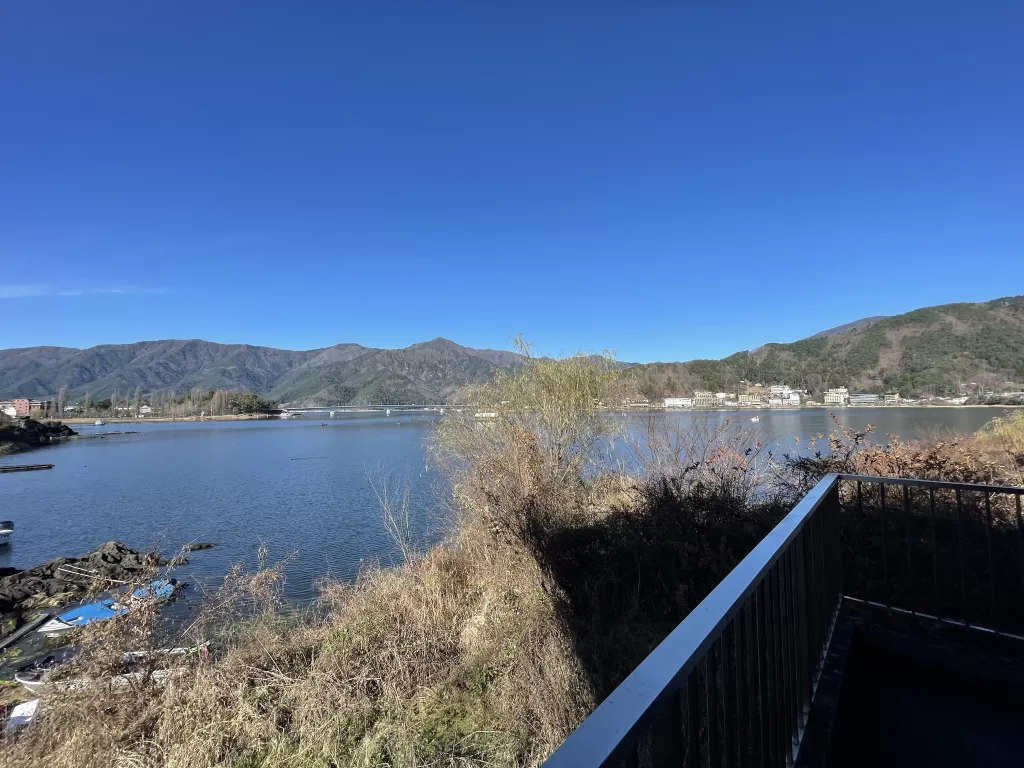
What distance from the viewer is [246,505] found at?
27.1m

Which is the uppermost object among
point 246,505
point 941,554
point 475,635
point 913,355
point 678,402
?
point 913,355

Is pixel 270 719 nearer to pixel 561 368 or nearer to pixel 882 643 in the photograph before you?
pixel 882 643

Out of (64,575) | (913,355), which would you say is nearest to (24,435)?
(64,575)

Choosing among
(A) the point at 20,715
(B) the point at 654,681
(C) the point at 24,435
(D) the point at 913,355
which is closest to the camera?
(B) the point at 654,681

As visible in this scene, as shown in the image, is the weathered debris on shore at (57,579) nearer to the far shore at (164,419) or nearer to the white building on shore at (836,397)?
the white building on shore at (836,397)

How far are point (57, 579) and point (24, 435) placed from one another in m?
78.0

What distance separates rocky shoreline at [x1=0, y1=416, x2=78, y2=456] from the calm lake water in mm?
28718

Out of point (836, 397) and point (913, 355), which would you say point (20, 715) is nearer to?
point (836, 397)

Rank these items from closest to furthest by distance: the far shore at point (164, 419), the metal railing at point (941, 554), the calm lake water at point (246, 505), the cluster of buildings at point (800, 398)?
the metal railing at point (941, 554) < the calm lake water at point (246, 505) < the cluster of buildings at point (800, 398) < the far shore at point (164, 419)

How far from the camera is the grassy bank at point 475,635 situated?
16.9ft

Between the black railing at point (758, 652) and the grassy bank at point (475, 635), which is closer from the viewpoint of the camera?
the black railing at point (758, 652)

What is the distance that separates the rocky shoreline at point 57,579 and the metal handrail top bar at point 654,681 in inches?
655

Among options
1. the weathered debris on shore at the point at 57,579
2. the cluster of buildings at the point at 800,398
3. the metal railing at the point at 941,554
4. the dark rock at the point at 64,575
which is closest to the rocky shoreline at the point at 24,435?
the dark rock at the point at 64,575

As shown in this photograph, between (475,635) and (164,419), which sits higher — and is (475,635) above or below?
above
